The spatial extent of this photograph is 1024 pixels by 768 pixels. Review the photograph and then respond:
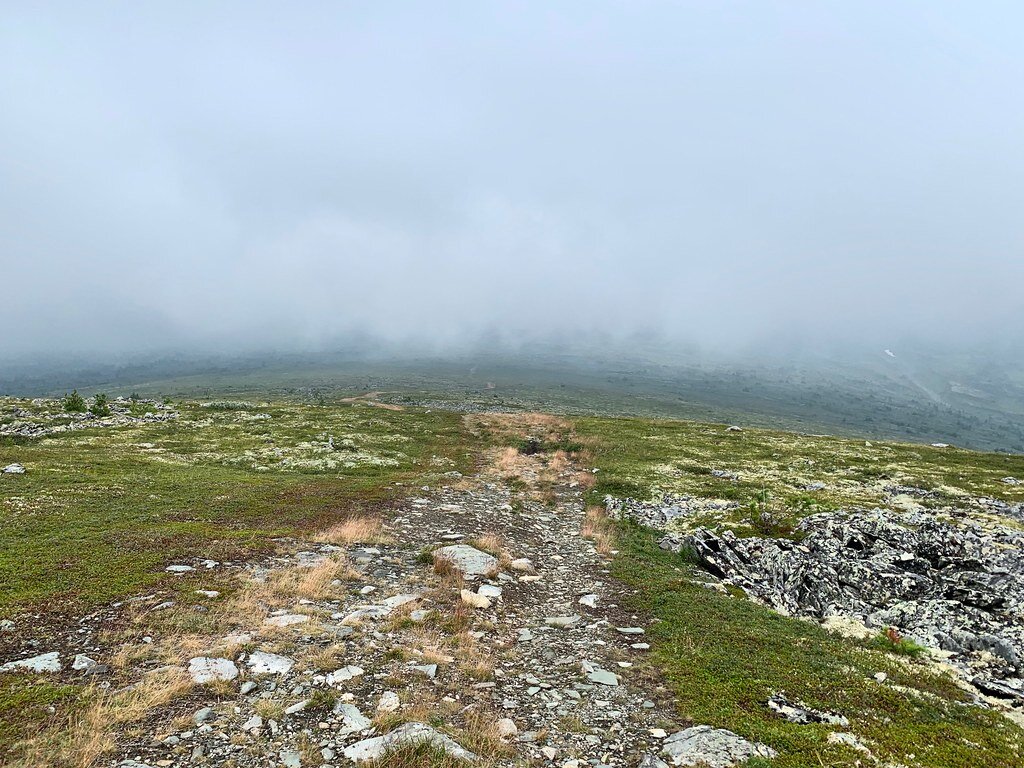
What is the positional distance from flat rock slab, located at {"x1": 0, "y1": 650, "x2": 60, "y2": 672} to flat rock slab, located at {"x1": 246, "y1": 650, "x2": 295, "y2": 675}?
3.57m

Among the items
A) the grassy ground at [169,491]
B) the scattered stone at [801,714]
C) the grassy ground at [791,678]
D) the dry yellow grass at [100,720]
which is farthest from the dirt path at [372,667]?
the grassy ground at [169,491]

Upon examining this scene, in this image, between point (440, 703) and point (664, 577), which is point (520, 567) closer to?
point (664, 577)

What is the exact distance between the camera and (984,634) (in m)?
14.4

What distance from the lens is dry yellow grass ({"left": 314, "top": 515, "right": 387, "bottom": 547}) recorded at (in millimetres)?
20359

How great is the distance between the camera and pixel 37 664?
975 centimetres

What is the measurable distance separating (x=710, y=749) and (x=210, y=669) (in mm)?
10093

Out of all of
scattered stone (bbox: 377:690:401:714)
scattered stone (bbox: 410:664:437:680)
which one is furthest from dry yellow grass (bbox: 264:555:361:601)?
scattered stone (bbox: 377:690:401:714)

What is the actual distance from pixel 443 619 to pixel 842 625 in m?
12.8

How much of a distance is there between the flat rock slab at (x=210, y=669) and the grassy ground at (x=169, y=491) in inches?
190

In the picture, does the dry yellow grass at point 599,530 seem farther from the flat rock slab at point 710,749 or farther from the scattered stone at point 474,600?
the flat rock slab at point 710,749

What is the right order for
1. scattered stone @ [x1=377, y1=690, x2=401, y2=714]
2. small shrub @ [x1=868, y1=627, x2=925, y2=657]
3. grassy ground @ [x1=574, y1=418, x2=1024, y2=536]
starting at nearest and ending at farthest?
scattered stone @ [x1=377, y1=690, x2=401, y2=714], small shrub @ [x1=868, y1=627, x2=925, y2=657], grassy ground @ [x1=574, y1=418, x2=1024, y2=536]

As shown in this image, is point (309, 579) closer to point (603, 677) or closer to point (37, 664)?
point (37, 664)

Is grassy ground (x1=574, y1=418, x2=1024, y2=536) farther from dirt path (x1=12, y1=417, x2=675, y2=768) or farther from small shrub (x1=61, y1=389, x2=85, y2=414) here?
small shrub (x1=61, y1=389, x2=85, y2=414)

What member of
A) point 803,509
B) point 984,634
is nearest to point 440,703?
point 984,634
